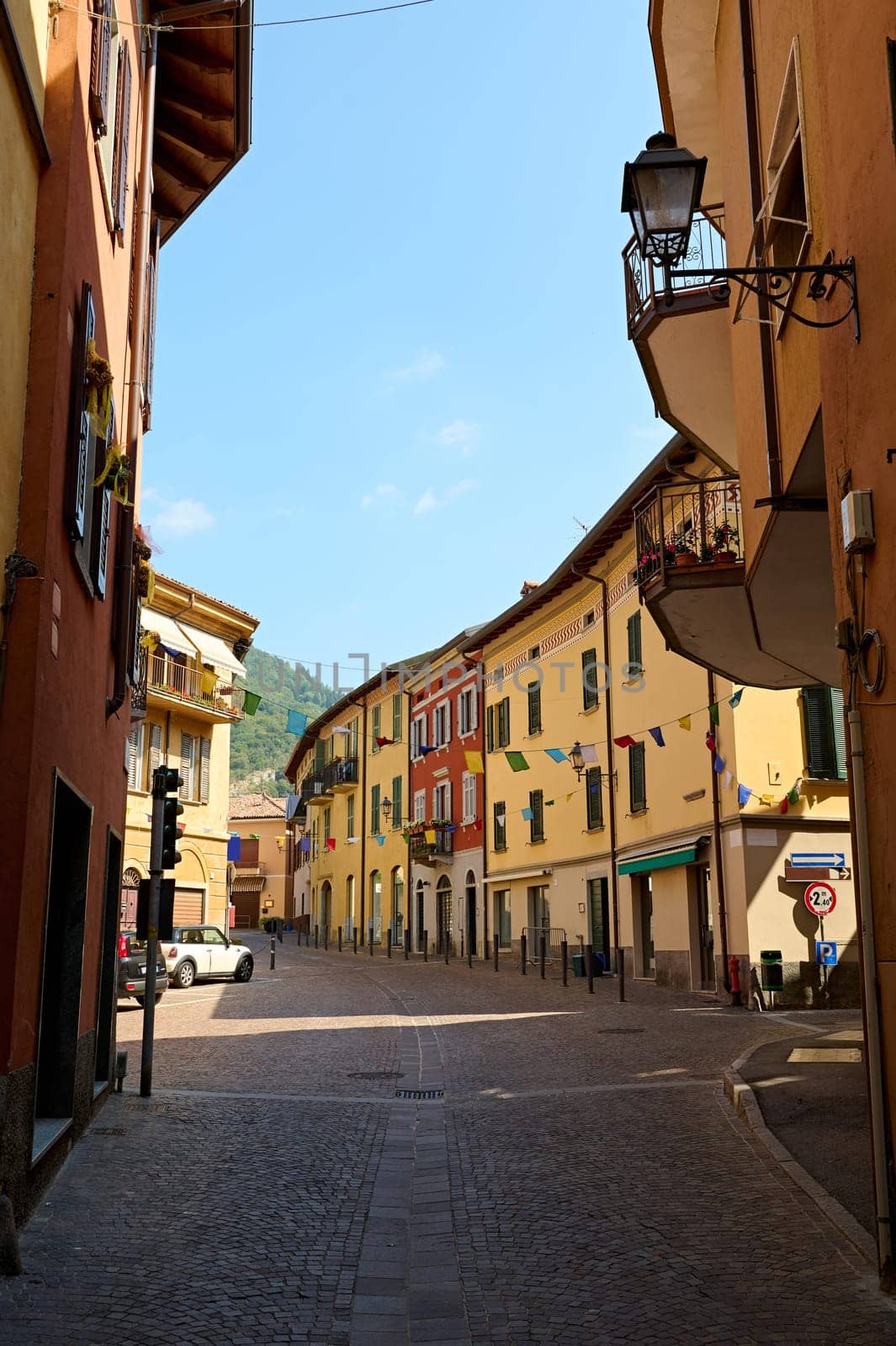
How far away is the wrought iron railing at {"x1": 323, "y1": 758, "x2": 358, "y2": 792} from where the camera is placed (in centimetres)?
5444

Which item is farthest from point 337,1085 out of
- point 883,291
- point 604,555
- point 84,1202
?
point 604,555

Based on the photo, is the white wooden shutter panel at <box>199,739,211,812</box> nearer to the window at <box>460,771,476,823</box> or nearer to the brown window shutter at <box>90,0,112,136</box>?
the window at <box>460,771,476,823</box>

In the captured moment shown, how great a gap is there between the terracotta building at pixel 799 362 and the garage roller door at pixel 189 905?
87.0ft

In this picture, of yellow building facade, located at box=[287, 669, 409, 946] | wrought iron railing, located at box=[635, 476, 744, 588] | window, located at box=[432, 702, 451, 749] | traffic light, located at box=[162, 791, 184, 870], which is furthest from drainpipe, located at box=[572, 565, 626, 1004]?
traffic light, located at box=[162, 791, 184, 870]

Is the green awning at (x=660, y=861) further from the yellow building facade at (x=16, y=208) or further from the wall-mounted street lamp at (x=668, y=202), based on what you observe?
the yellow building facade at (x=16, y=208)

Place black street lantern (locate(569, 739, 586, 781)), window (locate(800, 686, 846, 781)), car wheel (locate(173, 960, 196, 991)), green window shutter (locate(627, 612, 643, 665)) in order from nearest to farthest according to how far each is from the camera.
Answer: window (locate(800, 686, 846, 781))
green window shutter (locate(627, 612, 643, 665))
car wheel (locate(173, 960, 196, 991))
black street lantern (locate(569, 739, 586, 781))

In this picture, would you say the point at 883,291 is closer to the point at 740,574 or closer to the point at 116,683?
the point at 740,574

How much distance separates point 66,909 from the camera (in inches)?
357

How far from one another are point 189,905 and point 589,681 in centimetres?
1554

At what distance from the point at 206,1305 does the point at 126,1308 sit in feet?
1.07

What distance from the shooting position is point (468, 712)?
40.9 meters

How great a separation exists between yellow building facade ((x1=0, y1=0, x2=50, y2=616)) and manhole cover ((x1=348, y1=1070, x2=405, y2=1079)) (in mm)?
7778

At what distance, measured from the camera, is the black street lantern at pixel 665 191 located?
6633mm

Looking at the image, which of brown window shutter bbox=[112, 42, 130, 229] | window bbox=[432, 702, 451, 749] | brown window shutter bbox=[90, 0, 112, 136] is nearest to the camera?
brown window shutter bbox=[90, 0, 112, 136]
